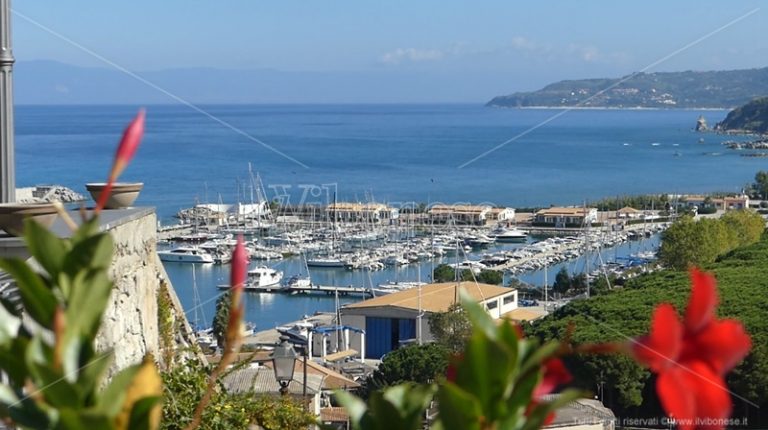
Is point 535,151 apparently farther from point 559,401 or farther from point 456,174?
Answer: point 559,401

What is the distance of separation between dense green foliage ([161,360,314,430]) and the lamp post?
2.24 feet

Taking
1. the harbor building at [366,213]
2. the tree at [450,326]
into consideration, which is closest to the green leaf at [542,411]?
the tree at [450,326]

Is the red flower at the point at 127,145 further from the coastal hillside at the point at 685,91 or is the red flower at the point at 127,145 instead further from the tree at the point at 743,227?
the coastal hillside at the point at 685,91

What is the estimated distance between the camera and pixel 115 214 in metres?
3.12

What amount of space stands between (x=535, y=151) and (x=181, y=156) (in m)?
32.1

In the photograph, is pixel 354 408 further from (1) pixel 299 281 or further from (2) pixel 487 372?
(1) pixel 299 281

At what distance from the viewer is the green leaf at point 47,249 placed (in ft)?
2.00

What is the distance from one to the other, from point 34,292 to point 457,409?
9.6 inches

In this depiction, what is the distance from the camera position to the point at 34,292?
616 millimetres

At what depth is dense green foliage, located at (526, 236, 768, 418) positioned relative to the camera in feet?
37.7

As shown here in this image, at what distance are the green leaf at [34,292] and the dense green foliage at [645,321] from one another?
813 cm

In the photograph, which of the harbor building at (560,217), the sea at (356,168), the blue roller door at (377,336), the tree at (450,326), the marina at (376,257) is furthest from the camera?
the harbor building at (560,217)

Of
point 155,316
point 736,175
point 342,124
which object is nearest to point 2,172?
point 155,316

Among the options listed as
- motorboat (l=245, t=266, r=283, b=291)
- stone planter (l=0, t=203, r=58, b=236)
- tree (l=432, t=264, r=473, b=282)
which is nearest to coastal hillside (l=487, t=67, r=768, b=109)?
tree (l=432, t=264, r=473, b=282)
